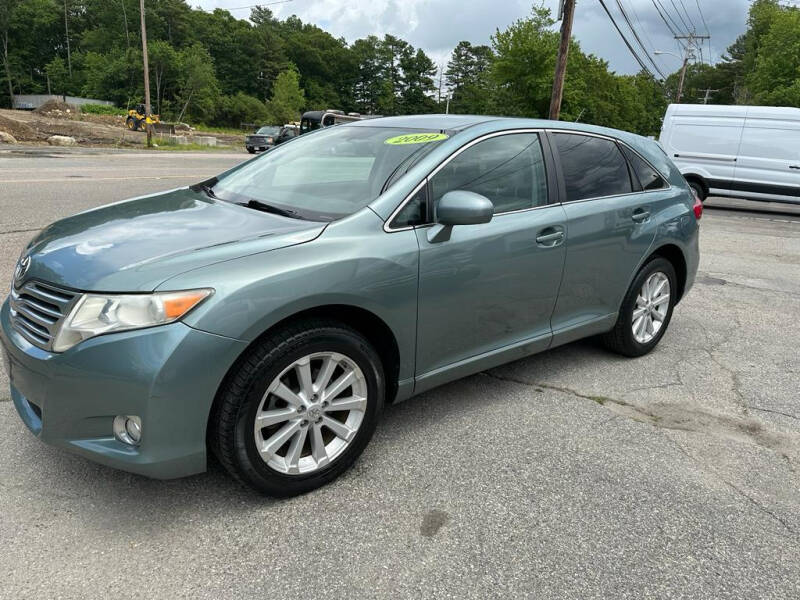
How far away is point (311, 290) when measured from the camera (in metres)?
2.36

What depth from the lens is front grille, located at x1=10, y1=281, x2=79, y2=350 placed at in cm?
220

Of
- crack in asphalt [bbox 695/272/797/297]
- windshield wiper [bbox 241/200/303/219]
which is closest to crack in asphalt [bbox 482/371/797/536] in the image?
windshield wiper [bbox 241/200/303/219]

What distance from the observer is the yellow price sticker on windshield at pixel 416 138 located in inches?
124

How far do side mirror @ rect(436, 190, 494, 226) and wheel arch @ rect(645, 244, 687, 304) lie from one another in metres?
1.92

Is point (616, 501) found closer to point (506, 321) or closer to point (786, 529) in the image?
point (786, 529)

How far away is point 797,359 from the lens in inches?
179

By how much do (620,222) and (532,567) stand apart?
2.36 metres

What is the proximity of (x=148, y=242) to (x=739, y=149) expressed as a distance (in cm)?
1424

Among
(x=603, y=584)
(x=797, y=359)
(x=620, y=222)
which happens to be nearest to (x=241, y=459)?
(x=603, y=584)

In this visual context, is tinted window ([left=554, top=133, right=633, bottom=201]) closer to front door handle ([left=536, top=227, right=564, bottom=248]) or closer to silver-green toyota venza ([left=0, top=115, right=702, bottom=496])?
silver-green toyota venza ([left=0, top=115, right=702, bottom=496])

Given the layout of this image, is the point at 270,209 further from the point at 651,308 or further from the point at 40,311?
the point at 651,308

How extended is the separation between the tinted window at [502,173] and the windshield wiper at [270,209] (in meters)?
0.67

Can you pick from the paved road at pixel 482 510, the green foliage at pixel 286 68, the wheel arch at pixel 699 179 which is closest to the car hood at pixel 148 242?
the paved road at pixel 482 510

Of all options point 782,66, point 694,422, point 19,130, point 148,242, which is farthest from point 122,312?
point 782,66
